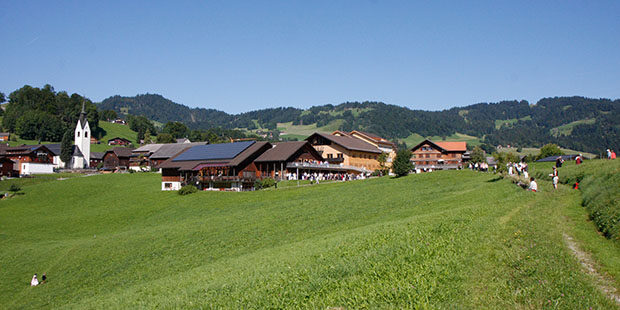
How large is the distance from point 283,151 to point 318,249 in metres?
53.0

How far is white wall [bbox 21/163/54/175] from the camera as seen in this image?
102m

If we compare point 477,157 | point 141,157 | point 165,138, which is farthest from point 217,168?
point 165,138

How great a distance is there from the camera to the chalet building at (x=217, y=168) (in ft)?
217

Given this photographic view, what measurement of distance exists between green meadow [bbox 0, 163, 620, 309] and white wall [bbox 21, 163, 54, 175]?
4636cm

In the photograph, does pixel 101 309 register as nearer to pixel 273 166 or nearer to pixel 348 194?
pixel 348 194

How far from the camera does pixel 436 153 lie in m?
101

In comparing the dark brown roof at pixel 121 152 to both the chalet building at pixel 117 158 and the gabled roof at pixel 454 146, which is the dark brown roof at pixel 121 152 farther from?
the gabled roof at pixel 454 146

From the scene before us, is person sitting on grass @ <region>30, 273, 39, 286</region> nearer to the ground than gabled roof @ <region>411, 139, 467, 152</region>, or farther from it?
nearer to the ground

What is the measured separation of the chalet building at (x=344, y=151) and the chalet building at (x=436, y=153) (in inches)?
570

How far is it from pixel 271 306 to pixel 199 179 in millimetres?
57350

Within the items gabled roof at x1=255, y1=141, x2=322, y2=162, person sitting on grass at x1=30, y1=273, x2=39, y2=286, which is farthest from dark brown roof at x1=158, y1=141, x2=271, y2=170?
person sitting on grass at x1=30, y1=273, x2=39, y2=286

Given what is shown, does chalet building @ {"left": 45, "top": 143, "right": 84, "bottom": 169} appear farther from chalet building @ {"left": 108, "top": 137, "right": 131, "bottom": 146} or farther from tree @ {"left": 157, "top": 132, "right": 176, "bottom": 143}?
chalet building @ {"left": 108, "top": 137, "right": 131, "bottom": 146}

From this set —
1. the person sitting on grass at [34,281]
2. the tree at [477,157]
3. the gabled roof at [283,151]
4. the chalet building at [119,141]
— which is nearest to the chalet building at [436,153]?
the tree at [477,157]

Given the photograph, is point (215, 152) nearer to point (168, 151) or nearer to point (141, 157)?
point (168, 151)
